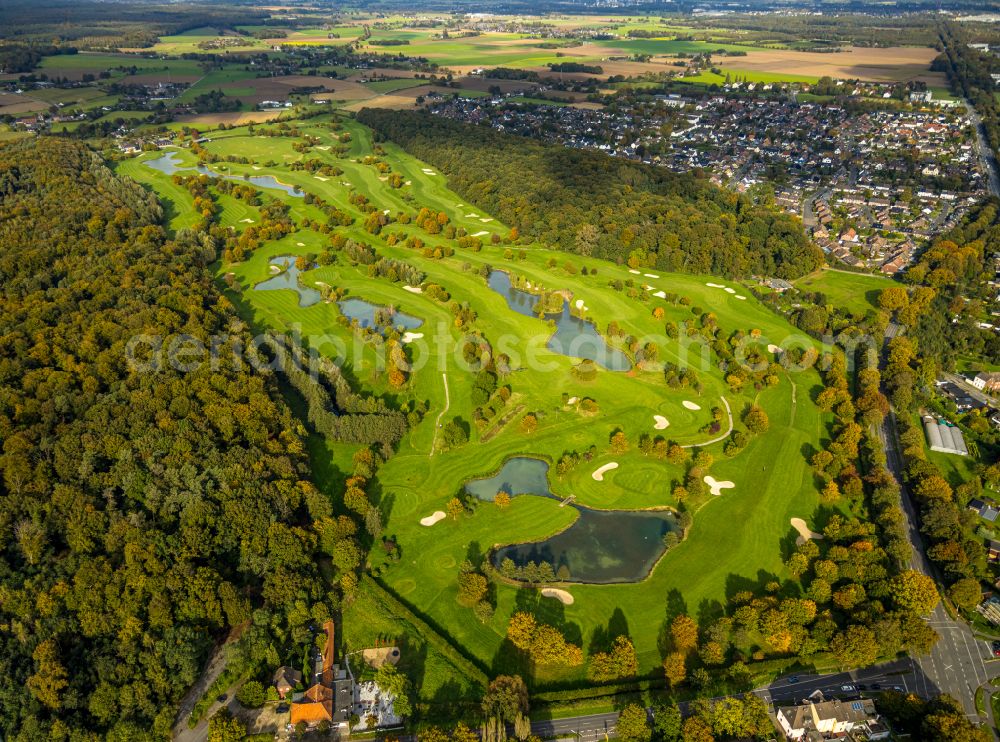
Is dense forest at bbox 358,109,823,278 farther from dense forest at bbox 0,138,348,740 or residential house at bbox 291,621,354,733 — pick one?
residential house at bbox 291,621,354,733

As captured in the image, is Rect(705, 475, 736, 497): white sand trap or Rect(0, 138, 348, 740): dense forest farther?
Rect(705, 475, 736, 497): white sand trap

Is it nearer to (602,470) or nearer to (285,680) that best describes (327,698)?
(285,680)

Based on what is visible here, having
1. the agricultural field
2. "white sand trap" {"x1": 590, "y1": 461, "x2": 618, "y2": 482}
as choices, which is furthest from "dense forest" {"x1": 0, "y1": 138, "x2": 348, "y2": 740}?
"white sand trap" {"x1": 590, "y1": 461, "x2": 618, "y2": 482}

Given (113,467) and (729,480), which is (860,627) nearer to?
(729,480)

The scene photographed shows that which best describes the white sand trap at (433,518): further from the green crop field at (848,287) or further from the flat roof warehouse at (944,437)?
the green crop field at (848,287)

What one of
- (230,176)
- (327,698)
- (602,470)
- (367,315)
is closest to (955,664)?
(602,470)

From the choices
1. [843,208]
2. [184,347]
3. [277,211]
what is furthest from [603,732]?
[843,208]
